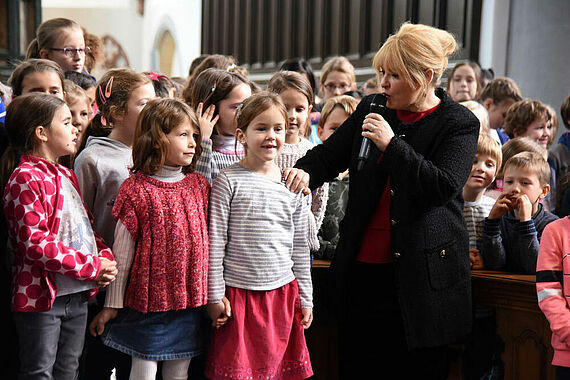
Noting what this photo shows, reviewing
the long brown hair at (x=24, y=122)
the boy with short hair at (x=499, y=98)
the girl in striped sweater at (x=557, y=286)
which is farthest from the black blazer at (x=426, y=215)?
the boy with short hair at (x=499, y=98)

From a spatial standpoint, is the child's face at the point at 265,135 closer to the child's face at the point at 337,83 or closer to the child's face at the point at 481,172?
the child's face at the point at 481,172

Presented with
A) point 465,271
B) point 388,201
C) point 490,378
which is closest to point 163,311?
point 388,201

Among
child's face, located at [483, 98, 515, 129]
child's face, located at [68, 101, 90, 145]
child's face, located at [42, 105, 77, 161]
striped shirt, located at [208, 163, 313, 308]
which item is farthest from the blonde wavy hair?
child's face, located at [483, 98, 515, 129]

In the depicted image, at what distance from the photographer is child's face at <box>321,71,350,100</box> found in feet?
15.4

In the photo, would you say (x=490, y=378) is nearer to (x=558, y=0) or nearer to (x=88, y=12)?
(x=558, y=0)

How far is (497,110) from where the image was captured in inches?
185

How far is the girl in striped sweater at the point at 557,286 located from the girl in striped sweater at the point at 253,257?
2.75ft

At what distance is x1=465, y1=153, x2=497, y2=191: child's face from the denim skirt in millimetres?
1263

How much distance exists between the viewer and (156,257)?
84.5 inches

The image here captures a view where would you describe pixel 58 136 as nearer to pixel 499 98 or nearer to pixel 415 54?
pixel 415 54

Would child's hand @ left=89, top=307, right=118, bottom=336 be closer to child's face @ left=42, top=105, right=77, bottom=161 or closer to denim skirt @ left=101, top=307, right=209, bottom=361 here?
denim skirt @ left=101, top=307, right=209, bottom=361

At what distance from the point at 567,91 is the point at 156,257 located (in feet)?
14.0

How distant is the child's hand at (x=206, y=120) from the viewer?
242 cm

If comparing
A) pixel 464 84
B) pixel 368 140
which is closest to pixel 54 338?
pixel 368 140
